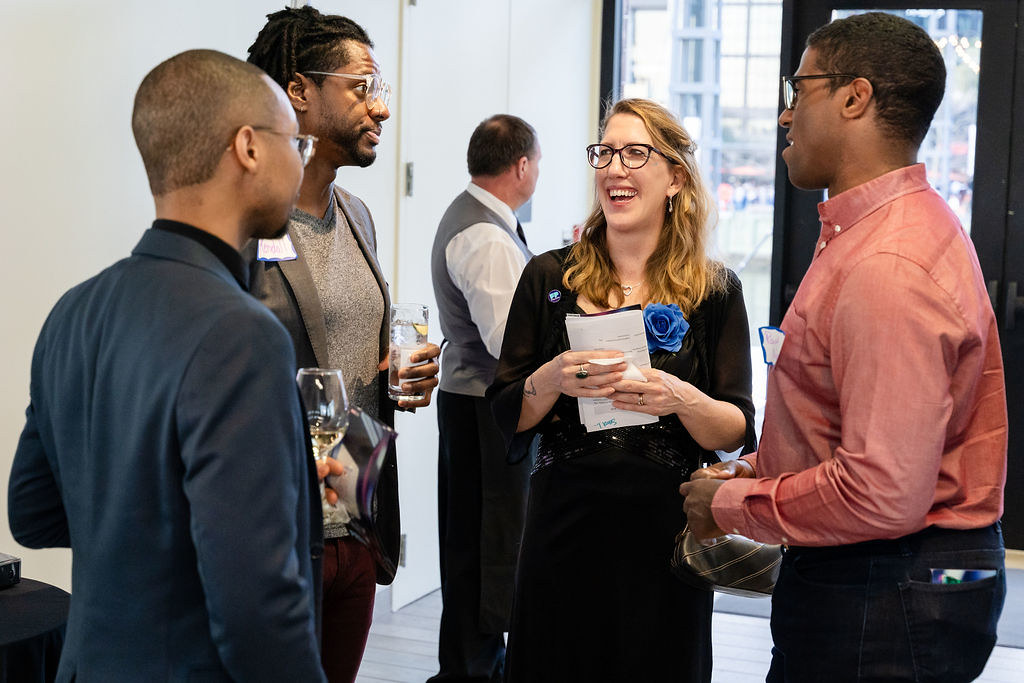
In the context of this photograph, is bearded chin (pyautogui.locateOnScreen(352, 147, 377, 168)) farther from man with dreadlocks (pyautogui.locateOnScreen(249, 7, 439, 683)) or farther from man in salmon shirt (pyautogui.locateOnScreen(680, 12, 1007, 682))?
man in salmon shirt (pyautogui.locateOnScreen(680, 12, 1007, 682))

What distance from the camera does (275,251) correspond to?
2.02 metres

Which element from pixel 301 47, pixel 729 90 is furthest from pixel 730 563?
pixel 729 90

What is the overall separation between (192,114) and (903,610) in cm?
119

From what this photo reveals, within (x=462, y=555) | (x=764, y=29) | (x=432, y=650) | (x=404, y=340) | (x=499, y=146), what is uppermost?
(x=764, y=29)

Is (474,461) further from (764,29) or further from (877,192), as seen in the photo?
(764,29)

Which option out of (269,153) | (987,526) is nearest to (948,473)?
(987,526)

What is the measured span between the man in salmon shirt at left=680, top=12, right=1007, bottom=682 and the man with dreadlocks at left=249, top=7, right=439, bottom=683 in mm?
821

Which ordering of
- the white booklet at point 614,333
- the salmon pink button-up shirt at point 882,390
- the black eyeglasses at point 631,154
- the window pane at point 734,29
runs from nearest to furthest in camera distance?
the salmon pink button-up shirt at point 882,390 < the white booklet at point 614,333 < the black eyeglasses at point 631,154 < the window pane at point 734,29

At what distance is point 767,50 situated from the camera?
607 cm

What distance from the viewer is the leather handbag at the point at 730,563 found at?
193 centimetres

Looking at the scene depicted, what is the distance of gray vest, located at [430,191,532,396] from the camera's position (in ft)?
11.7

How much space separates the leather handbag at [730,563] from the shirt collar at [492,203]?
6.41 feet

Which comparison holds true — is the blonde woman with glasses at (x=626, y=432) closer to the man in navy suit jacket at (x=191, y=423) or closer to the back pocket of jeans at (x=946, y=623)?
the back pocket of jeans at (x=946, y=623)

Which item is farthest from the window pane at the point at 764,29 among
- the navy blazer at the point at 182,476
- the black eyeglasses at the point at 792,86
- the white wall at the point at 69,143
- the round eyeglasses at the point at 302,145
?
the navy blazer at the point at 182,476
